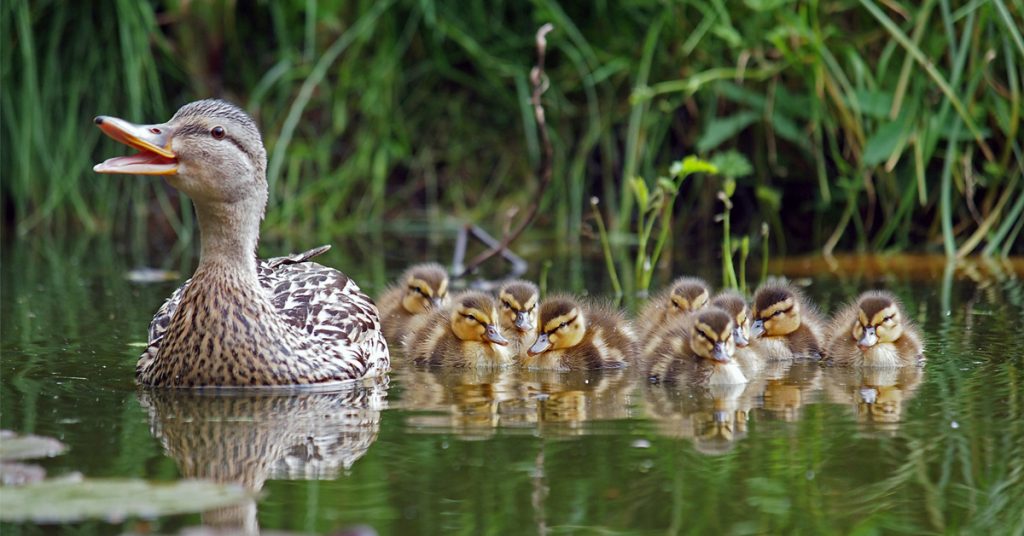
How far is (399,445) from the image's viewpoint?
405 centimetres

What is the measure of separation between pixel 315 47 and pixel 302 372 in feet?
18.2

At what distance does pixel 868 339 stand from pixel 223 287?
86.6 inches

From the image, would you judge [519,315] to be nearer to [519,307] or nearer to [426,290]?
[519,307]

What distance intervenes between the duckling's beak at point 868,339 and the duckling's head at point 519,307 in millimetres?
1168

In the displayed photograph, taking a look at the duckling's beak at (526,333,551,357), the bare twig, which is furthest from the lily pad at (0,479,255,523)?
the bare twig

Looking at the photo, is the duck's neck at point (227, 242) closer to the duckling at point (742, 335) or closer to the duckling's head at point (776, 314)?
the duckling at point (742, 335)

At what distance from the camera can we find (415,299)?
258 inches

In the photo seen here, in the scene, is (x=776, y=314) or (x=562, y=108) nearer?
(x=776, y=314)

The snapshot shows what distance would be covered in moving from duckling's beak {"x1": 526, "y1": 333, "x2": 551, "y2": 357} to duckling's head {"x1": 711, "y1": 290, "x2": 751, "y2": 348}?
61 centimetres

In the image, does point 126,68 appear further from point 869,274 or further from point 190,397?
point 190,397

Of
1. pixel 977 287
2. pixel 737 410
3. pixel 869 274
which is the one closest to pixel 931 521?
pixel 737 410

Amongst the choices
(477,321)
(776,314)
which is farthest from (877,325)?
(477,321)

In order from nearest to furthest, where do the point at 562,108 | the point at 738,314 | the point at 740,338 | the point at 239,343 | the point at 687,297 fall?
the point at 239,343 → the point at 740,338 → the point at 738,314 → the point at 687,297 → the point at 562,108

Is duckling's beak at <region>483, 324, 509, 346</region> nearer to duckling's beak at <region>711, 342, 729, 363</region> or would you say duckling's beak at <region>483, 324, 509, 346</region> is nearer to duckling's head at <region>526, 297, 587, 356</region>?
duckling's head at <region>526, 297, 587, 356</region>
